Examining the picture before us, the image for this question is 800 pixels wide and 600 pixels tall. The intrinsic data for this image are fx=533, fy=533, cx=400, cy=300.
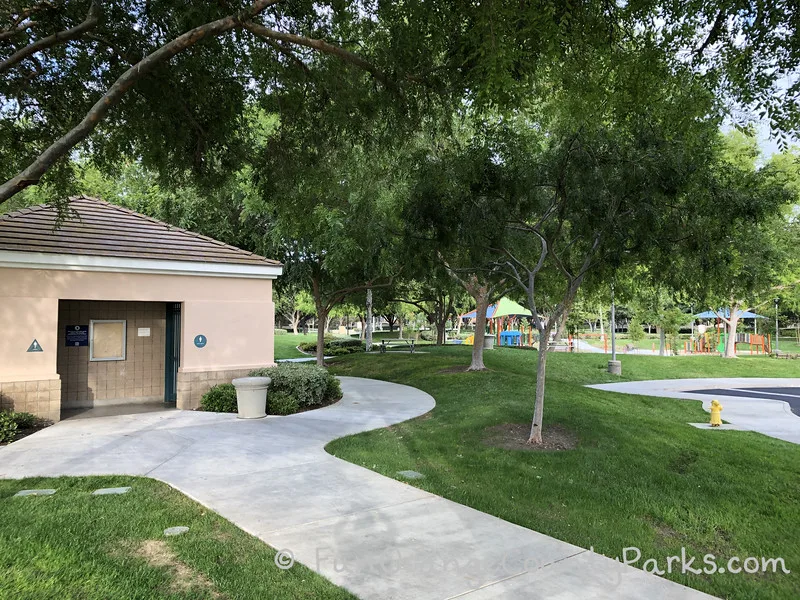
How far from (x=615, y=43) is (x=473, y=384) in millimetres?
10645

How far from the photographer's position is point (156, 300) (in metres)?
12.2

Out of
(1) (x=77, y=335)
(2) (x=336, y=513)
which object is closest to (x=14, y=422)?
(1) (x=77, y=335)

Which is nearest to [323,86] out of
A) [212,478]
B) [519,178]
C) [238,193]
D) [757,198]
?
[519,178]

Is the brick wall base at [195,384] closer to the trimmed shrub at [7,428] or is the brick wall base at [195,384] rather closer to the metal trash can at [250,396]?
the metal trash can at [250,396]

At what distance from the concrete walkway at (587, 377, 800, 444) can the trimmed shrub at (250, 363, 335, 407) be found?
10.2m

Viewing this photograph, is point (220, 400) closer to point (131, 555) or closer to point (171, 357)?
point (171, 357)

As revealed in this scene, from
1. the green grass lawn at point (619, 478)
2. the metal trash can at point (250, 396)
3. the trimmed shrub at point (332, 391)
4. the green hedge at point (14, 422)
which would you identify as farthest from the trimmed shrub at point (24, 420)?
the trimmed shrub at point (332, 391)

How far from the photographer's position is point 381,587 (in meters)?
4.13

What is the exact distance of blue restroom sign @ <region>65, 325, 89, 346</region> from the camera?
41.2 ft

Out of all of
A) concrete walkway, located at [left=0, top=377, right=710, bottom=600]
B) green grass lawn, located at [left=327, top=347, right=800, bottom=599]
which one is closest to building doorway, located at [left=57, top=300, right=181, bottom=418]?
concrete walkway, located at [left=0, top=377, right=710, bottom=600]

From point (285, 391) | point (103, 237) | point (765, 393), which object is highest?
point (103, 237)

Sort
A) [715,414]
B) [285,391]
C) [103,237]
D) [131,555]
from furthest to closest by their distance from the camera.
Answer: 1. [285,391]
2. [715,414]
3. [103,237]
4. [131,555]

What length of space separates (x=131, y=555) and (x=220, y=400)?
317 inches

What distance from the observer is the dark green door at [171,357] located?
44.6 feet
